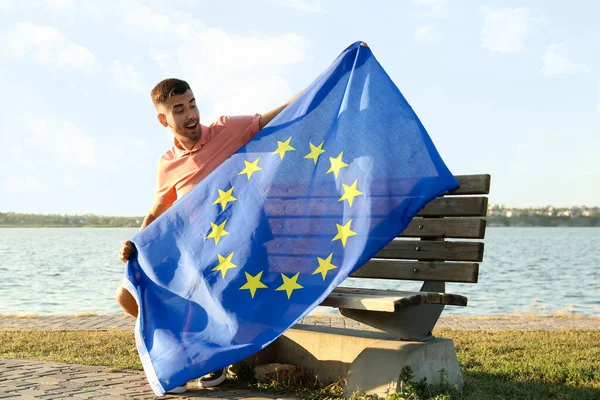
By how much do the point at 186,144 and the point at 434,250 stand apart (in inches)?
80.3

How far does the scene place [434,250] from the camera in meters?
5.40

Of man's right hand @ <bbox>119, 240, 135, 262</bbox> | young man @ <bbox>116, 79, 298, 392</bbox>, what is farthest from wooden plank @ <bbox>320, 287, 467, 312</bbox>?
man's right hand @ <bbox>119, 240, 135, 262</bbox>

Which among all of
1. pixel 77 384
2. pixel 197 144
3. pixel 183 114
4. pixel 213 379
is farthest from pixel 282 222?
pixel 77 384

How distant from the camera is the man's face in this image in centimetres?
526

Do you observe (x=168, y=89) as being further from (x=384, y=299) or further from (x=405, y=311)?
(x=405, y=311)

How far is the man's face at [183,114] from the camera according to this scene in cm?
526

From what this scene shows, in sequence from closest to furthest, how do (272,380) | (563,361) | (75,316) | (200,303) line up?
1. (200,303)
2. (272,380)
3. (563,361)
4. (75,316)

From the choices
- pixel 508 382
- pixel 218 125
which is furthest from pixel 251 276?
pixel 508 382

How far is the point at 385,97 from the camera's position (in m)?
4.94

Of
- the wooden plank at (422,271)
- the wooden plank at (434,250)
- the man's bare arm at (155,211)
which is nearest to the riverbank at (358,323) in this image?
the wooden plank at (422,271)

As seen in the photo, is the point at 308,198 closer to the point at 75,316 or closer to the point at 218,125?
the point at 218,125

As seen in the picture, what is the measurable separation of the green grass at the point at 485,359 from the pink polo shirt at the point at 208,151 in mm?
1610

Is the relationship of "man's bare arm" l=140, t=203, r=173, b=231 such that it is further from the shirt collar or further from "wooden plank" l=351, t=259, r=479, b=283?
"wooden plank" l=351, t=259, r=479, b=283

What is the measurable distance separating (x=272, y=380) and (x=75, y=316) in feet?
23.5
